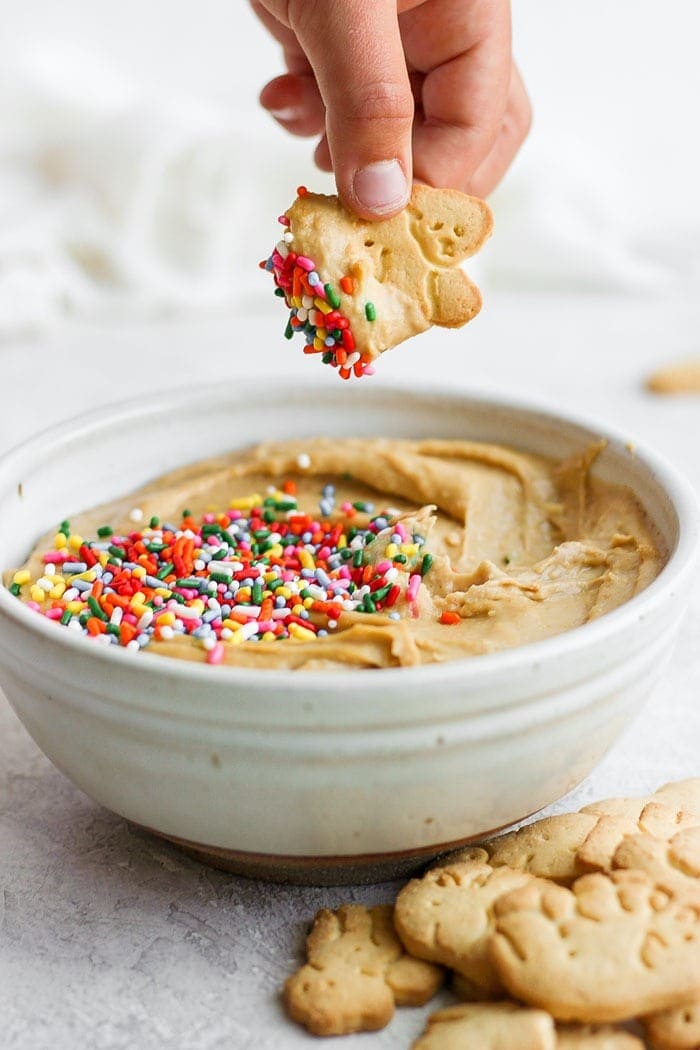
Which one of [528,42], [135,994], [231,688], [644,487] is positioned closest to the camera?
[231,688]

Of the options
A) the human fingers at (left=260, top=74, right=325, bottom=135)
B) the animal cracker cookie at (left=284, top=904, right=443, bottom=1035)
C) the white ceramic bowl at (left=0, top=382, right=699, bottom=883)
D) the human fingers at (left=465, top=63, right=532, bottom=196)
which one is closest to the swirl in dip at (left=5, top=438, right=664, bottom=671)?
the white ceramic bowl at (left=0, top=382, right=699, bottom=883)

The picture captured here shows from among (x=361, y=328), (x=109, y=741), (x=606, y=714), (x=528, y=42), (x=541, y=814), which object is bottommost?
(x=541, y=814)

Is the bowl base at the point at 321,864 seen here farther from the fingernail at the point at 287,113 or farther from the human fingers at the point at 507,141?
the fingernail at the point at 287,113

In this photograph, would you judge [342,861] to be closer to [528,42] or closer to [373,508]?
[373,508]

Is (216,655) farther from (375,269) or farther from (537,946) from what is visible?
(375,269)

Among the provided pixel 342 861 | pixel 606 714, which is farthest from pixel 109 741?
pixel 606 714

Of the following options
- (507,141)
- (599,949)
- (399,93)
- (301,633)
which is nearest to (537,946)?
(599,949)
